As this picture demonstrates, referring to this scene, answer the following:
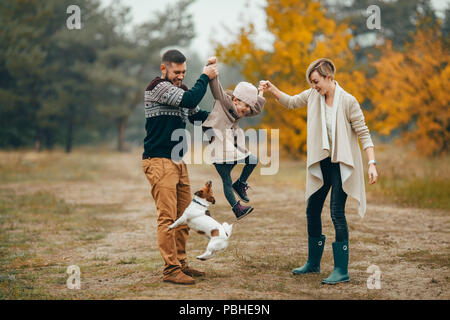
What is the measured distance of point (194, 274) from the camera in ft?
17.1

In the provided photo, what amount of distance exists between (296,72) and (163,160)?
42.5 ft

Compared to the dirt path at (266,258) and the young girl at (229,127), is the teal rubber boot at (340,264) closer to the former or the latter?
the dirt path at (266,258)

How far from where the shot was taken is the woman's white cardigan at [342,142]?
15.6 ft

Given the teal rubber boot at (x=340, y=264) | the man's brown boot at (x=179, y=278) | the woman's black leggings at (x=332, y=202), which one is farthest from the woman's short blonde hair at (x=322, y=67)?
the man's brown boot at (x=179, y=278)

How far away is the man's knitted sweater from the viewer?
441 cm

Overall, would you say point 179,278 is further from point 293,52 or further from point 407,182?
point 293,52

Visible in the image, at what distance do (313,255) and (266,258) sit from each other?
942 millimetres

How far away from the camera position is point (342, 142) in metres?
4.75

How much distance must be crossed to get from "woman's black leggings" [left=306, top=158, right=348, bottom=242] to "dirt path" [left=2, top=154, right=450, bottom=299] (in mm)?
518

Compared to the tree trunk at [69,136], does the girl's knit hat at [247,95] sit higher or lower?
lower

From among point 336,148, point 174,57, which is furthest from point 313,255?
point 174,57

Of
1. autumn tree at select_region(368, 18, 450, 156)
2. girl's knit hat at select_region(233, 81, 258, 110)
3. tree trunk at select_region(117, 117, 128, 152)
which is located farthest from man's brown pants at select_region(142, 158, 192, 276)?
tree trunk at select_region(117, 117, 128, 152)

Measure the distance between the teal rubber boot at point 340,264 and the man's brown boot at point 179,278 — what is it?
133 cm

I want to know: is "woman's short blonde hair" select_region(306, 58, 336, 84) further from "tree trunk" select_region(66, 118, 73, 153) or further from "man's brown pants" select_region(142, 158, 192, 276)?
"tree trunk" select_region(66, 118, 73, 153)
